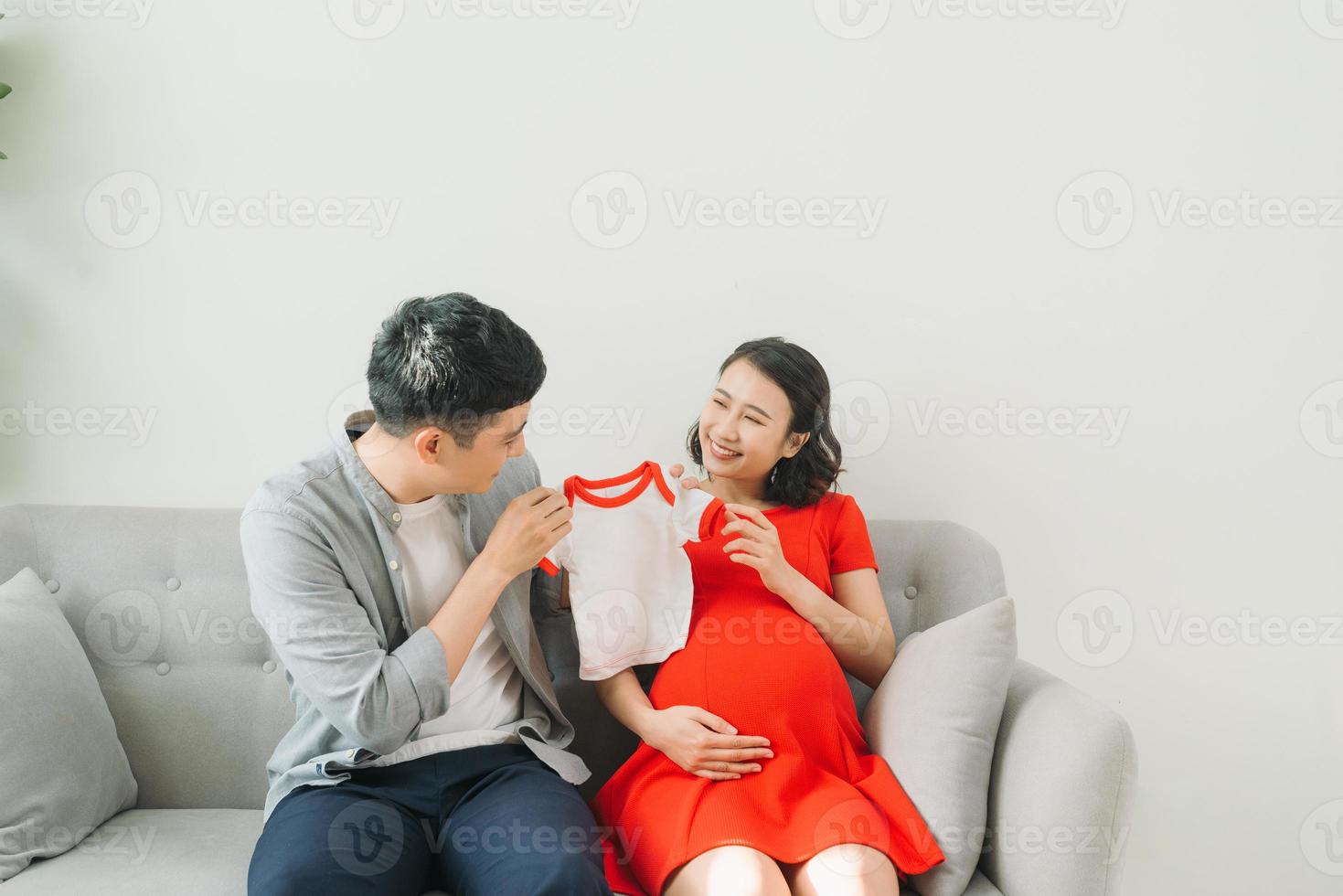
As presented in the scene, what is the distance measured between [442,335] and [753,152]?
101cm

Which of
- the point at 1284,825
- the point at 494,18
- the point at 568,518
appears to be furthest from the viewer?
the point at 1284,825

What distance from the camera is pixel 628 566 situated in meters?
1.78

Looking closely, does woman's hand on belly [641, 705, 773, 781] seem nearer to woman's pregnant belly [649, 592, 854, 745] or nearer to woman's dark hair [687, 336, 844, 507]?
woman's pregnant belly [649, 592, 854, 745]

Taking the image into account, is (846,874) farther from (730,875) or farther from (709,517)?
(709,517)

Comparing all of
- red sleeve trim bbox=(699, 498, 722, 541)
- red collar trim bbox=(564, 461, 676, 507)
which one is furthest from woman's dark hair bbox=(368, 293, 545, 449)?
red sleeve trim bbox=(699, 498, 722, 541)

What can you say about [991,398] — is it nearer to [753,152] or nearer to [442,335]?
[753,152]

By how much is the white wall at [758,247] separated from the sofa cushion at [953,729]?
0.63 metres

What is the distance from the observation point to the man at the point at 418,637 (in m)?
1.44

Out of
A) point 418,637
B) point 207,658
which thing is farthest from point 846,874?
point 207,658

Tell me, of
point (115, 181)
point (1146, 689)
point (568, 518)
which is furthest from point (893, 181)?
point (115, 181)

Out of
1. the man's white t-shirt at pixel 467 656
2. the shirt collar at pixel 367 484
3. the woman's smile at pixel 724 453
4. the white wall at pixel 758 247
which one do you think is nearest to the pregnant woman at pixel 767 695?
the woman's smile at pixel 724 453

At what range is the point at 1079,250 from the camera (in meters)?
2.22

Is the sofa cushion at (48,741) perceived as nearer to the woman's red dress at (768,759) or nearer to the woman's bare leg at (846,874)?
the woman's red dress at (768,759)

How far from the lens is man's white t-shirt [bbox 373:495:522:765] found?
1622mm
